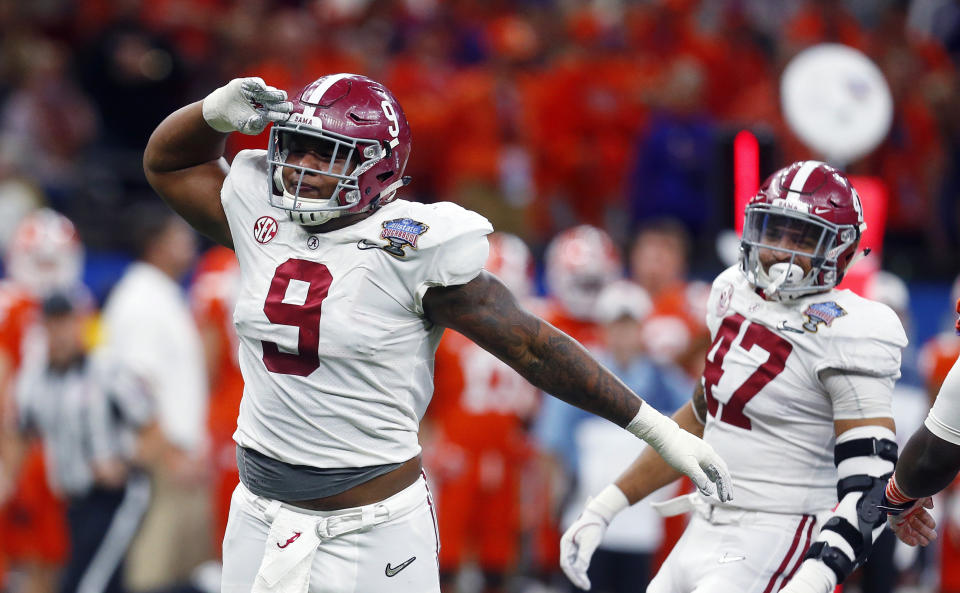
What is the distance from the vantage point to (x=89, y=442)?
703 cm

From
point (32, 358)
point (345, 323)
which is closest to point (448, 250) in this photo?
point (345, 323)

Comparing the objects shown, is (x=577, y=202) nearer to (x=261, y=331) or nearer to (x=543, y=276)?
(x=543, y=276)

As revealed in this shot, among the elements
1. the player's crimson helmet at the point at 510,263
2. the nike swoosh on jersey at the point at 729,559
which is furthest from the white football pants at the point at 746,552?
the player's crimson helmet at the point at 510,263

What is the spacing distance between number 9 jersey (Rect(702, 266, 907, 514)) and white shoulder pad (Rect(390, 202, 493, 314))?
923mm

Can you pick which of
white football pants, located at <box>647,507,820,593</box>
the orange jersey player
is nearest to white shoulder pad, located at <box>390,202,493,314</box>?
white football pants, located at <box>647,507,820,593</box>

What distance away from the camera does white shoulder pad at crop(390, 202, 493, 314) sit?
143 inches

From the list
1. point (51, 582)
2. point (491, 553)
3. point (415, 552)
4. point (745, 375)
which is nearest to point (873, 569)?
point (491, 553)

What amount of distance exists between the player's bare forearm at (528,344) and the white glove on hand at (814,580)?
0.62m

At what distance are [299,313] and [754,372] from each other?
1.35 m

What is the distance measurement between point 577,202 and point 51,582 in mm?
4296

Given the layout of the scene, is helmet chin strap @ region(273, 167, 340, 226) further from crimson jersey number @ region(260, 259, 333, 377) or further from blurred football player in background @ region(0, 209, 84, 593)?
blurred football player in background @ region(0, 209, 84, 593)

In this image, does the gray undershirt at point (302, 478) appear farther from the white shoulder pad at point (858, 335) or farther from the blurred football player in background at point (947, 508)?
the blurred football player in background at point (947, 508)

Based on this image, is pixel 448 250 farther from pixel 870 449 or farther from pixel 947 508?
pixel 947 508

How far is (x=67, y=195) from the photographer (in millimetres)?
9797
